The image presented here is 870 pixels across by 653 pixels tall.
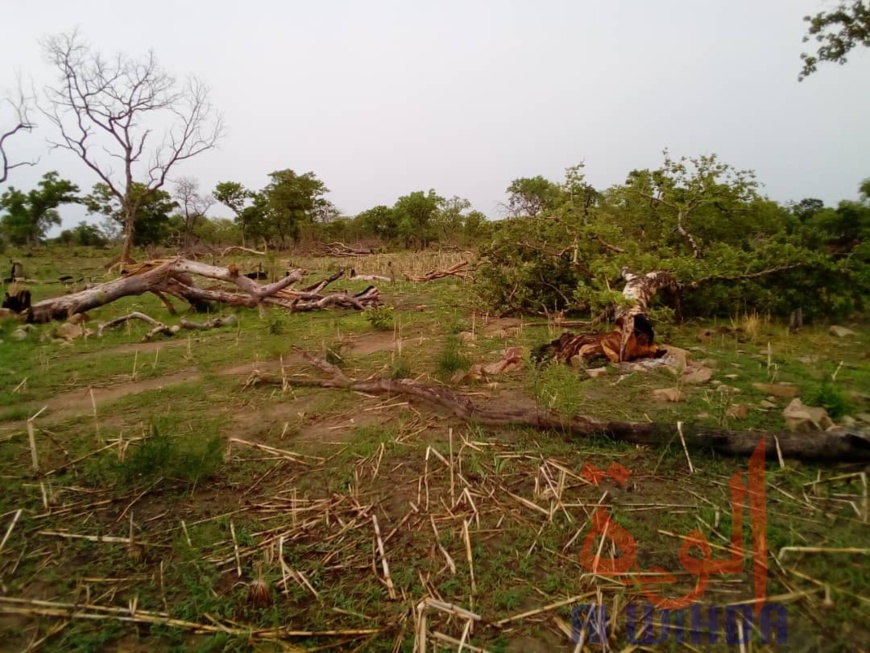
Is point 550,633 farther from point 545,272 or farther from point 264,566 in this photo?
point 545,272

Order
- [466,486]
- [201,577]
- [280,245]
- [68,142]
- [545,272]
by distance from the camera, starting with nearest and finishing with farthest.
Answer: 1. [201,577]
2. [466,486]
3. [545,272]
4. [68,142]
5. [280,245]

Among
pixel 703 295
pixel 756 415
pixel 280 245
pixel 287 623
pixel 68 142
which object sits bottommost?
pixel 287 623

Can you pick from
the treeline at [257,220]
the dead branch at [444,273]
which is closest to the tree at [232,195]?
the treeline at [257,220]

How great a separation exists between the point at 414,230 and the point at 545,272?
28.4m

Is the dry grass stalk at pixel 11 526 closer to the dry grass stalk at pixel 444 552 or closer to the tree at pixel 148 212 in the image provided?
the dry grass stalk at pixel 444 552

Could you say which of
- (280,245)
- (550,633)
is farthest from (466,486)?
(280,245)

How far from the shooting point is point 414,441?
11.3 feet

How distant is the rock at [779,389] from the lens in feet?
12.6

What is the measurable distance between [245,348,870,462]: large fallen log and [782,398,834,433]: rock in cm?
20

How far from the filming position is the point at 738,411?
11.4 feet

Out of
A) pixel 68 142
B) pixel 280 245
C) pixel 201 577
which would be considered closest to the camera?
pixel 201 577

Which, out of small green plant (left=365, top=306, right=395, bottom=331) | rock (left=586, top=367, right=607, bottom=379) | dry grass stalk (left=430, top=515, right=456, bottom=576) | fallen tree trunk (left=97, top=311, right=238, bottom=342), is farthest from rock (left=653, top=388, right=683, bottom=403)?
fallen tree trunk (left=97, top=311, right=238, bottom=342)

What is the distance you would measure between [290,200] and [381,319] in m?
32.5

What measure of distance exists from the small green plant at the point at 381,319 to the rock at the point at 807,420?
19.4ft
